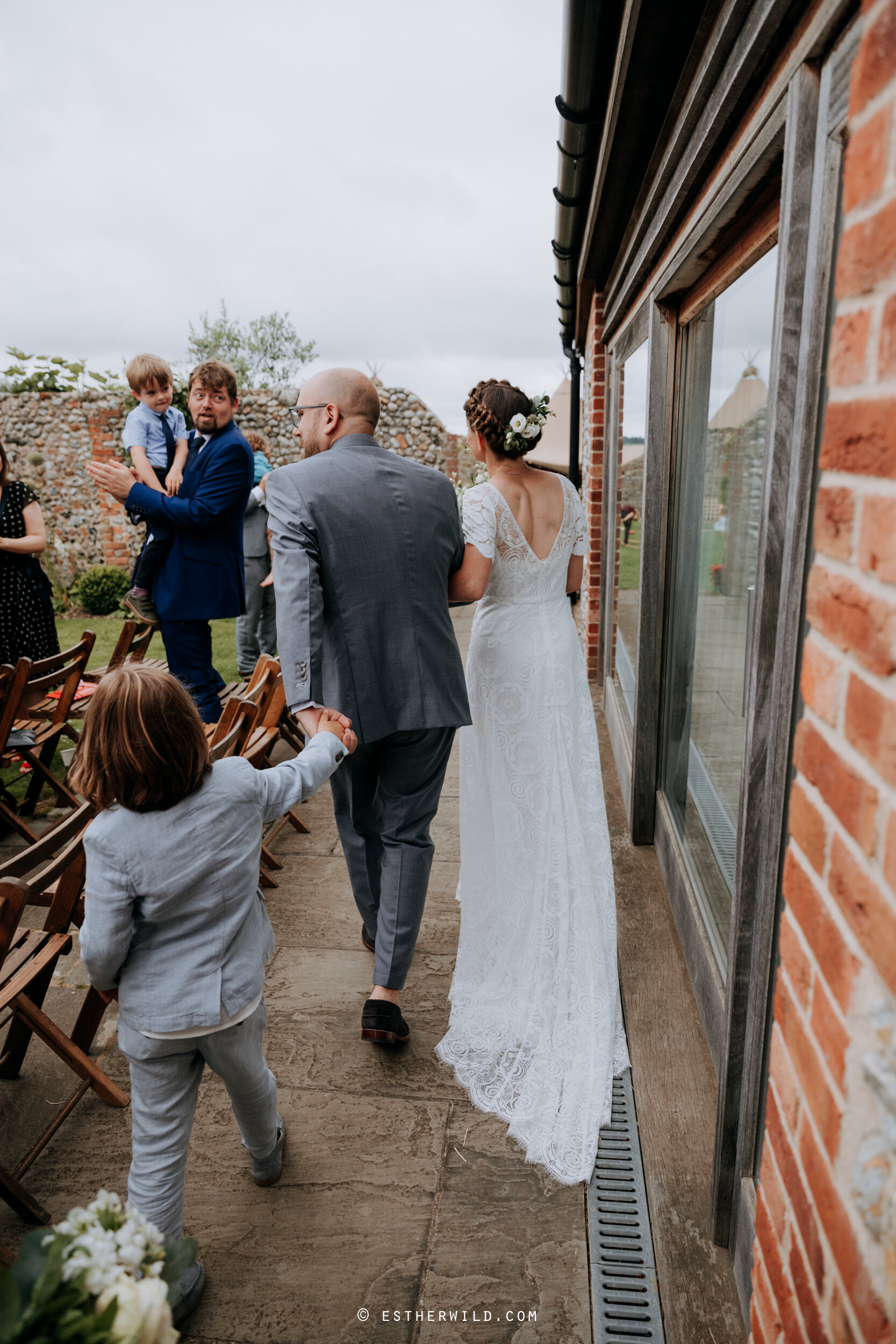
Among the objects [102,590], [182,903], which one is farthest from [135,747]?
[102,590]

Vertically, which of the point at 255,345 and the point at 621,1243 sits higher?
the point at 255,345

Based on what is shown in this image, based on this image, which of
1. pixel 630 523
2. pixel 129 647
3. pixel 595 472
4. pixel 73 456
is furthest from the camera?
pixel 73 456

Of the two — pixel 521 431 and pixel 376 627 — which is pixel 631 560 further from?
pixel 376 627

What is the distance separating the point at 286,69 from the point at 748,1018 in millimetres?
6120

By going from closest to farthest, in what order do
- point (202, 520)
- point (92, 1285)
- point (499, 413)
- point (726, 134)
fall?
point (92, 1285) < point (726, 134) < point (499, 413) < point (202, 520)

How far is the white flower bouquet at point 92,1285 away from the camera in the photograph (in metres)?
0.72

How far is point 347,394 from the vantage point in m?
2.64

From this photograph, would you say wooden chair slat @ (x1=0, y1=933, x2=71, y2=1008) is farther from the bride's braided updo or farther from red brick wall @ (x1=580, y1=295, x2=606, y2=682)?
red brick wall @ (x1=580, y1=295, x2=606, y2=682)

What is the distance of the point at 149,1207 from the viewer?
1.73 meters

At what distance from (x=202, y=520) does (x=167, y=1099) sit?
9.68ft

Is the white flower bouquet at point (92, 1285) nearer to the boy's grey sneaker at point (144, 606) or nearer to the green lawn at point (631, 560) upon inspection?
the green lawn at point (631, 560)

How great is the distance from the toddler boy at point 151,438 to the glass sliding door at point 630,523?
2472 mm

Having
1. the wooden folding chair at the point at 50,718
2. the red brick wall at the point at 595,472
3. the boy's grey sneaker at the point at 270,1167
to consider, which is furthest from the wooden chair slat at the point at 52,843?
the red brick wall at the point at 595,472

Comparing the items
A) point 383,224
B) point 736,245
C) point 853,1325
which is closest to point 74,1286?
point 853,1325
